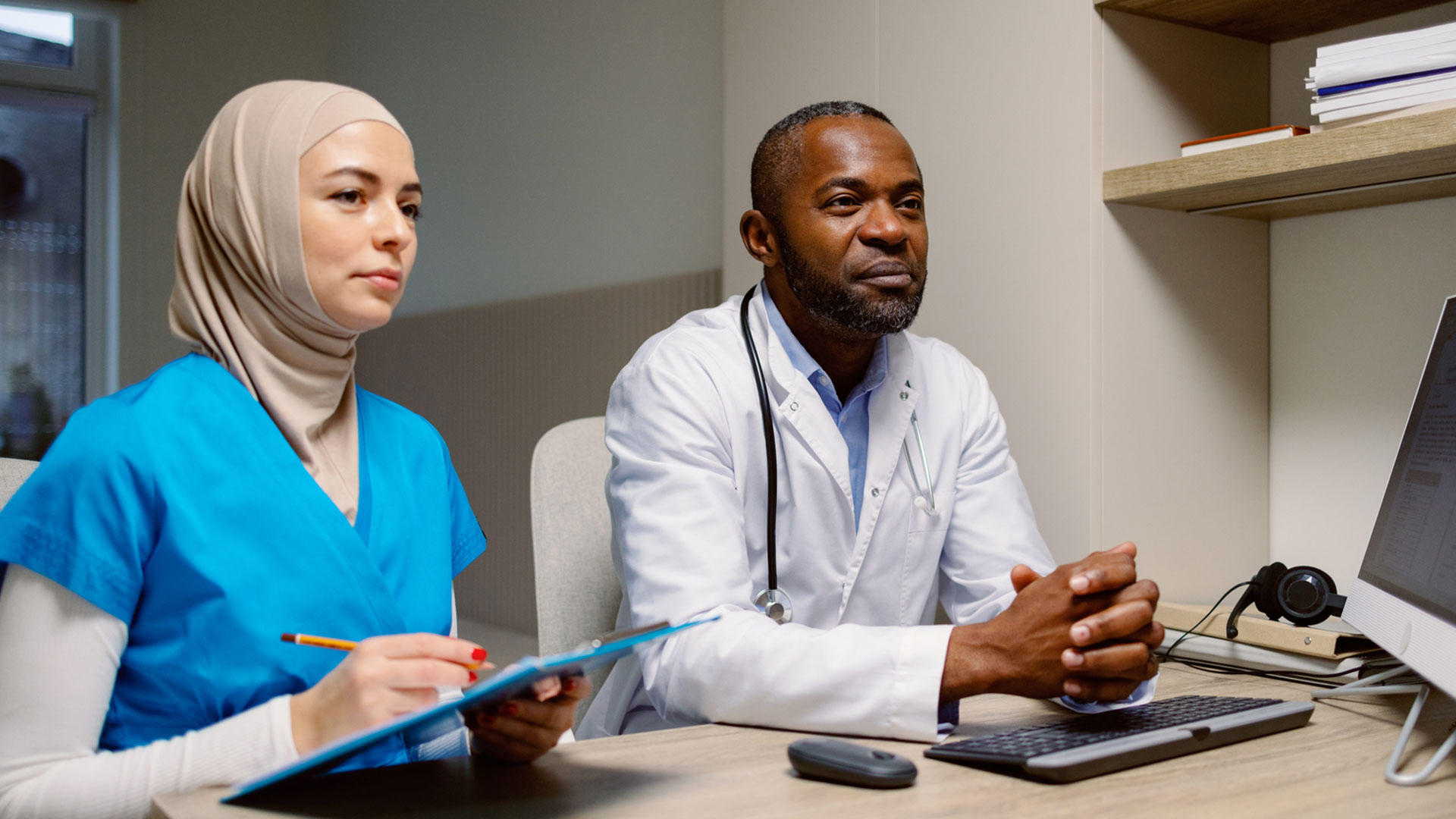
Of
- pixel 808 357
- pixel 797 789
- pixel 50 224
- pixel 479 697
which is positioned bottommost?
pixel 797 789

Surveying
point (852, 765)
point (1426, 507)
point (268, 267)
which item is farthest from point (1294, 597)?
point (268, 267)

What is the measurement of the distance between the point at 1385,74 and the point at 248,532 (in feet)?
4.48

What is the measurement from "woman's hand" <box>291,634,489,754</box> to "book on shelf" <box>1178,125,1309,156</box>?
1.24 metres

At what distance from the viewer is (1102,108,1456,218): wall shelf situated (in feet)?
4.52

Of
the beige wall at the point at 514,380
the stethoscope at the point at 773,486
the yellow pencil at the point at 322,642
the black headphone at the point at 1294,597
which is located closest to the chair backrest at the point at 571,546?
the stethoscope at the point at 773,486

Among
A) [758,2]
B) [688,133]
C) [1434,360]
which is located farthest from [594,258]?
[1434,360]

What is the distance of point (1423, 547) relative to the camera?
3.54 feet

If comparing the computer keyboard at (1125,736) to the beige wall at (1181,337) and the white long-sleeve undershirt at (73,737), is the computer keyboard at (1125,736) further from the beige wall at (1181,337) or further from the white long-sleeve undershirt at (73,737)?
the beige wall at (1181,337)

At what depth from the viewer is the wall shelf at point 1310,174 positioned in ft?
4.52

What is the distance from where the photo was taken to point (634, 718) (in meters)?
1.44

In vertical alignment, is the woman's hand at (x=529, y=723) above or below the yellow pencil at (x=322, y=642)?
below

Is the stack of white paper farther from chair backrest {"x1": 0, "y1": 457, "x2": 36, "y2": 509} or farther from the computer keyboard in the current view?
chair backrest {"x1": 0, "y1": 457, "x2": 36, "y2": 509}

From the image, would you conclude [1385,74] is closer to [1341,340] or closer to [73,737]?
[1341,340]

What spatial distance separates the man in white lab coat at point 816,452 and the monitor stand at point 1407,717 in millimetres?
206
